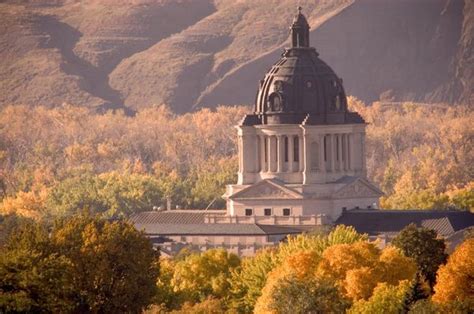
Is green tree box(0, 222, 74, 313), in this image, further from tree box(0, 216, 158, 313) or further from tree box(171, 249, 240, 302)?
tree box(171, 249, 240, 302)

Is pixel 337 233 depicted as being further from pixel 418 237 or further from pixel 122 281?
pixel 122 281

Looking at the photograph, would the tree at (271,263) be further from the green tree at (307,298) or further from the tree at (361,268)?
the green tree at (307,298)

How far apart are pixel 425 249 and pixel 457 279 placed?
37.9ft

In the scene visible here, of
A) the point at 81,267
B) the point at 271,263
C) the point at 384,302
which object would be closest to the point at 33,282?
the point at 81,267

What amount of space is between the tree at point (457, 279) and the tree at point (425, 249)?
3215mm

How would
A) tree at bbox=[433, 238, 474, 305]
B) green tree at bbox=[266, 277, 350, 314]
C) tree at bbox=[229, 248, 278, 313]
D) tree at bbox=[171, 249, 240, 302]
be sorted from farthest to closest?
tree at bbox=[171, 249, 240, 302] < tree at bbox=[229, 248, 278, 313] < tree at bbox=[433, 238, 474, 305] < green tree at bbox=[266, 277, 350, 314]

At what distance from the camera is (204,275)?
17425 centimetres

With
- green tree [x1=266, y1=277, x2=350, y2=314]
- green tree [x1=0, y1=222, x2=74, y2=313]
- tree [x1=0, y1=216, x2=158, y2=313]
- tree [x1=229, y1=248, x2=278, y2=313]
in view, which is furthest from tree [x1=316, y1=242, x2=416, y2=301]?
green tree [x1=0, y1=222, x2=74, y2=313]

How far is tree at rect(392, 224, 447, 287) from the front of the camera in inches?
6379

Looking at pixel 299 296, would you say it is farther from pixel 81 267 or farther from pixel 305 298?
pixel 81 267

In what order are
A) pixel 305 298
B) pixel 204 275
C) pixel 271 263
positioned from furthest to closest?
1. pixel 204 275
2. pixel 271 263
3. pixel 305 298

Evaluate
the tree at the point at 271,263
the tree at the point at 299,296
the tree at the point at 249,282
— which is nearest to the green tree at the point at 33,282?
the tree at the point at 299,296

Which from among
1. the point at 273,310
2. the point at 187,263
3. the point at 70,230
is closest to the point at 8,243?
the point at 70,230

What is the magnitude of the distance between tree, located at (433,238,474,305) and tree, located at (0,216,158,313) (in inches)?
496
